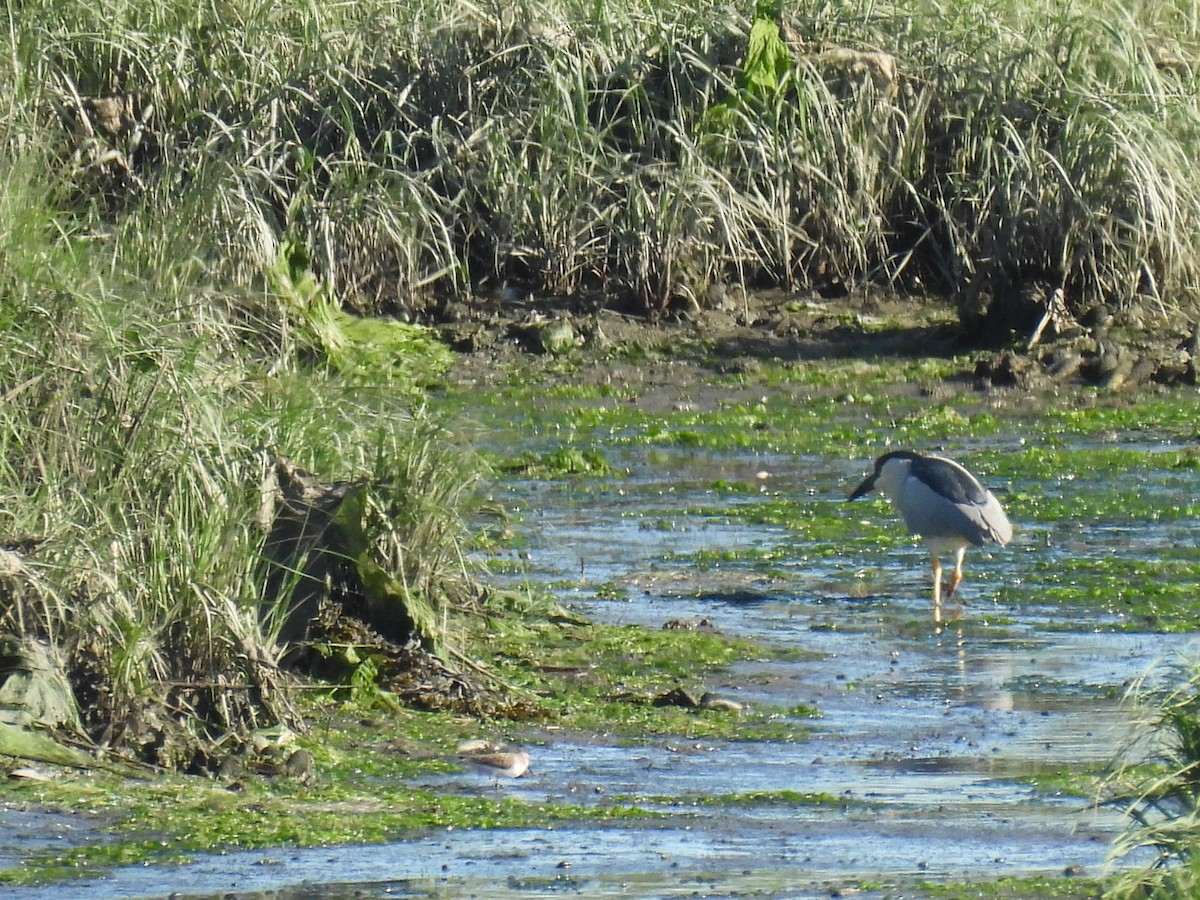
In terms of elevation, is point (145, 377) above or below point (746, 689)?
above

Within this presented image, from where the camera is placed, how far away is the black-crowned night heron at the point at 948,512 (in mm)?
8672

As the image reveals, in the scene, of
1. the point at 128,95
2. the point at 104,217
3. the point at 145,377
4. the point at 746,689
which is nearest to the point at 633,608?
the point at 746,689

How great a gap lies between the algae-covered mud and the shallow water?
0.01 m

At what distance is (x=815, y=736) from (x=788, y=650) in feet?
3.80

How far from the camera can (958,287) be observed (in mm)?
13797

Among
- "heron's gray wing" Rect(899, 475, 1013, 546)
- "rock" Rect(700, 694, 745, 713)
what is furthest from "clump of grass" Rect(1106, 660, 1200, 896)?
"heron's gray wing" Rect(899, 475, 1013, 546)

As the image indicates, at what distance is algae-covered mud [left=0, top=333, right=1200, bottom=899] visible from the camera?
16.8 feet

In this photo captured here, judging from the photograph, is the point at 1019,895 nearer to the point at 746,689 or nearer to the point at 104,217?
the point at 746,689

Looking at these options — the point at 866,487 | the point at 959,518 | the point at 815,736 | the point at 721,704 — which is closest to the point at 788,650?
the point at 721,704

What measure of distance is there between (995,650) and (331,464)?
247 centimetres

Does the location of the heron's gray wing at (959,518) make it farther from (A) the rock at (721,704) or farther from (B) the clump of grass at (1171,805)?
(B) the clump of grass at (1171,805)

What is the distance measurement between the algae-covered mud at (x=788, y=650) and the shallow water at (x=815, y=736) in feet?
0.05

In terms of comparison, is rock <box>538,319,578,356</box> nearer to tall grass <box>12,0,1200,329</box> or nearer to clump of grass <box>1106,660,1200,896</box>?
tall grass <box>12,0,1200,329</box>

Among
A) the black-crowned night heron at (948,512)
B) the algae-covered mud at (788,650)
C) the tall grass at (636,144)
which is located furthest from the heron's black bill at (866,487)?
the tall grass at (636,144)
